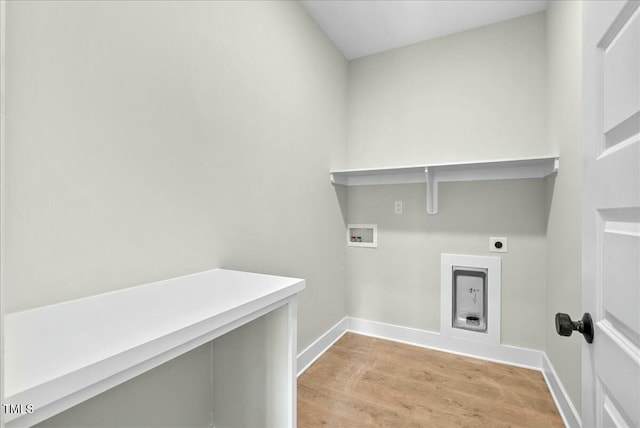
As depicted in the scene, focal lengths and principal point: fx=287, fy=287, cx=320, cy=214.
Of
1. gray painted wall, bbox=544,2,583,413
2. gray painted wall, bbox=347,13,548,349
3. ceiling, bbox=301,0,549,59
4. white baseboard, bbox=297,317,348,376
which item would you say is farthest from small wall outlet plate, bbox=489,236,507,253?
ceiling, bbox=301,0,549,59

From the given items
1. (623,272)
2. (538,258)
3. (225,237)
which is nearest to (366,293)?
(538,258)

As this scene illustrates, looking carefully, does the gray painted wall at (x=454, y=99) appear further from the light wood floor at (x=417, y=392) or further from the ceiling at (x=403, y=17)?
the light wood floor at (x=417, y=392)

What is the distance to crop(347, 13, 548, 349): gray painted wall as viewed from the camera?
6.56 ft

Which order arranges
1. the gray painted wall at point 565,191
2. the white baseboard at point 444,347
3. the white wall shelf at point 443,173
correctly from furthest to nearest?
1. the white wall shelf at point 443,173
2. the white baseboard at point 444,347
3. the gray painted wall at point 565,191

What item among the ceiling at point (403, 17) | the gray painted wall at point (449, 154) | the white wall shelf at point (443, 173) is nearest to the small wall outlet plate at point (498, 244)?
the gray painted wall at point (449, 154)

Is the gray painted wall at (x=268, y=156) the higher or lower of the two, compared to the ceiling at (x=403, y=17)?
lower

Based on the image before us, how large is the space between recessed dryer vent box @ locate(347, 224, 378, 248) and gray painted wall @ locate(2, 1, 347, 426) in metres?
0.78

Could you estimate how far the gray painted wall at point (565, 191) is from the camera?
133cm

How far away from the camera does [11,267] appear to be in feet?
2.34

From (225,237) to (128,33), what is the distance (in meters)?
0.84

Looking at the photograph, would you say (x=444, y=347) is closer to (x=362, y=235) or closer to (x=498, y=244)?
(x=498, y=244)

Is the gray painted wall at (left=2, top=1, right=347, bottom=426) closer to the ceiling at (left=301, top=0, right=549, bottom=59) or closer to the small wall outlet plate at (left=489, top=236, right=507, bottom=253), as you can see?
the ceiling at (left=301, top=0, right=549, bottom=59)

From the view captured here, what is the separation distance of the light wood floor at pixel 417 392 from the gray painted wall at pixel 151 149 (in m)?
0.36

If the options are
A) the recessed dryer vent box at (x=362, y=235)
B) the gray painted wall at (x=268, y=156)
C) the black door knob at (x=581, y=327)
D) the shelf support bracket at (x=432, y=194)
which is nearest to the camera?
the black door knob at (x=581, y=327)
